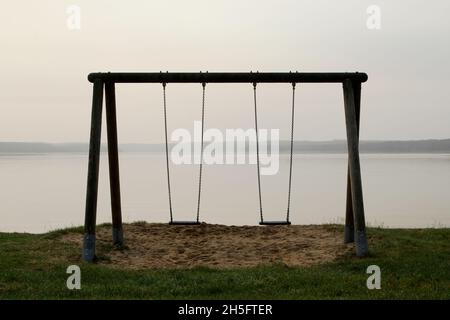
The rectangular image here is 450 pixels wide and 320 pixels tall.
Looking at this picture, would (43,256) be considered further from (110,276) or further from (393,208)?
(393,208)

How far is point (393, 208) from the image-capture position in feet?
132

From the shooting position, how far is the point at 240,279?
9.85 meters

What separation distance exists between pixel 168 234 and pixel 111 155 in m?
2.77

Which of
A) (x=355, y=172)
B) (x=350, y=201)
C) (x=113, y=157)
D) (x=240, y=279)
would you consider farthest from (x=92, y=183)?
(x=350, y=201)

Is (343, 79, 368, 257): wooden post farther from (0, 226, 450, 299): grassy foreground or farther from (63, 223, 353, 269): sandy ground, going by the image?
(63, 223, 353, 269): sandy ground

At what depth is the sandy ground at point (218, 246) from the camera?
1204cm

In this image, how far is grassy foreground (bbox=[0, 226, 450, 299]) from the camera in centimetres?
893

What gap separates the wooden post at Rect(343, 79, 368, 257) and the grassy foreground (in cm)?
36

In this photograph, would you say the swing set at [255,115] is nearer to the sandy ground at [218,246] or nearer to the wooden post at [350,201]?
the wooden post at [350,201]

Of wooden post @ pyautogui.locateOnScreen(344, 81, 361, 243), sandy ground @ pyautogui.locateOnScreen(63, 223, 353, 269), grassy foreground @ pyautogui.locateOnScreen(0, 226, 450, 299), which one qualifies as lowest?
sandy ground @ pyautogui.locateOnScreen(63, 223, 353, 269)

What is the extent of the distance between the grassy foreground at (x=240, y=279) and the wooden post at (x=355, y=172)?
1.17ft

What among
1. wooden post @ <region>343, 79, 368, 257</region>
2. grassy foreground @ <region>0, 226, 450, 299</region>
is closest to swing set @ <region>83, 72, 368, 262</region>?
wooden post @ <region>343, 79, 368, 257</region>

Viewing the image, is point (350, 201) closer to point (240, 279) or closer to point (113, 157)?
point (240, 279)
